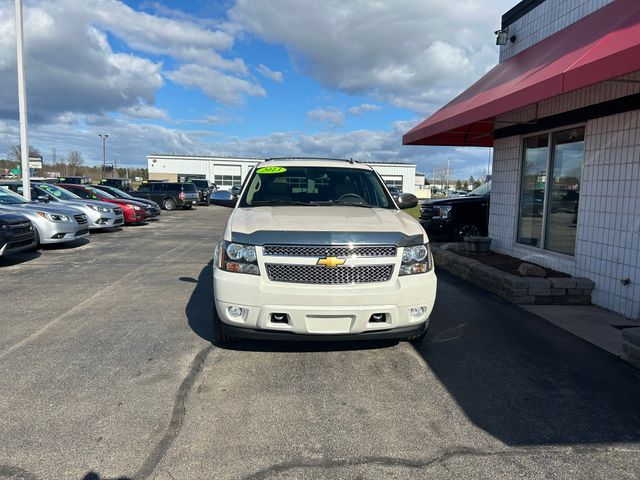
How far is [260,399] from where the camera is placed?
3383 mm

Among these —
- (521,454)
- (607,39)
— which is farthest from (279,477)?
(607,39)

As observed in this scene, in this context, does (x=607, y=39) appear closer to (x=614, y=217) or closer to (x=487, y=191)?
(x=614, y=217)

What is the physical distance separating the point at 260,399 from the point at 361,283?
118cm

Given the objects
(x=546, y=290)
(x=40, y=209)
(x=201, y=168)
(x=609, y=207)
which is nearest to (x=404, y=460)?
(x=546, y=290)

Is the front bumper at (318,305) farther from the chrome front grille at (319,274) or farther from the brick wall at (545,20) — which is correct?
the brick wall at (545,20)

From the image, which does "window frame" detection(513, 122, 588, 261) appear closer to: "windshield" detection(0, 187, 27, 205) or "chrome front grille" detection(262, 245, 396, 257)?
"chrome front grille" detection(262, 245, 396, 257)

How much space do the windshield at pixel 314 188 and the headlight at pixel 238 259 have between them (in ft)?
3.99

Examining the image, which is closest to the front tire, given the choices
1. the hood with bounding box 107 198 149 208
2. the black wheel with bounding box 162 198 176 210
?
the hood with bounding box 107 198 149 208

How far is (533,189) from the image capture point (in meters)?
8.13

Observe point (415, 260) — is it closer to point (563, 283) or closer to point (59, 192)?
point (563, 283)

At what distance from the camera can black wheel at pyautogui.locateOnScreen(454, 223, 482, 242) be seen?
37.9 feet

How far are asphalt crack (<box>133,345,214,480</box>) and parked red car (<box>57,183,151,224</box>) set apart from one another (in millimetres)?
13645

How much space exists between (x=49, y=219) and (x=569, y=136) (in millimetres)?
10503

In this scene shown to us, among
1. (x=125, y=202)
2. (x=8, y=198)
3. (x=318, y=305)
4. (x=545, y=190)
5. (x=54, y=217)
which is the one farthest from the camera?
(x=125, y=202)
